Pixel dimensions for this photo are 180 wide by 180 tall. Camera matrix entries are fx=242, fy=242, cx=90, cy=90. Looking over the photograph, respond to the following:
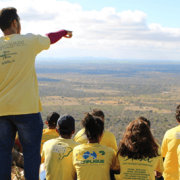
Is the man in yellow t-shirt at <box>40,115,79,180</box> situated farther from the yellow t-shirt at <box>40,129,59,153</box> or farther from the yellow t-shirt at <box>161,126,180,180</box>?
the yellow t-shirt at <box>161,126,180,180</box>

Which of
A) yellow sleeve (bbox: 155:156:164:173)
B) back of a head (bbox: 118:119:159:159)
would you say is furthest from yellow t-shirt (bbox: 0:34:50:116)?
yellow sleeve (bbox: 155:156:164:173)

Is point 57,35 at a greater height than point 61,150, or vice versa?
point 57,35

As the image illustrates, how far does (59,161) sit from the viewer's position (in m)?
2.64

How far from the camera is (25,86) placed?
2.14 metres

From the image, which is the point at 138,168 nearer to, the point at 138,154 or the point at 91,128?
the point at 138,154

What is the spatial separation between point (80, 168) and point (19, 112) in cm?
91

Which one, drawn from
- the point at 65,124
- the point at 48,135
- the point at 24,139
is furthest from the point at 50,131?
the point at 24,139

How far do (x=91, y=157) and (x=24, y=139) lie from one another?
0.74 meters

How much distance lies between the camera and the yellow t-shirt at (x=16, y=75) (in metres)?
2.10

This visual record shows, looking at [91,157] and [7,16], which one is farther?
[91,157]

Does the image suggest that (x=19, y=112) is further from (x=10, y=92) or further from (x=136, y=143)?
(x=136, y=143)

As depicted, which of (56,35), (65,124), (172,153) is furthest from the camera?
(172,153)

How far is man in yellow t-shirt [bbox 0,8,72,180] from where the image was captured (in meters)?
2.11

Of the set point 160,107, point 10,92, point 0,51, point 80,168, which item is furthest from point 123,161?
point 160,107
